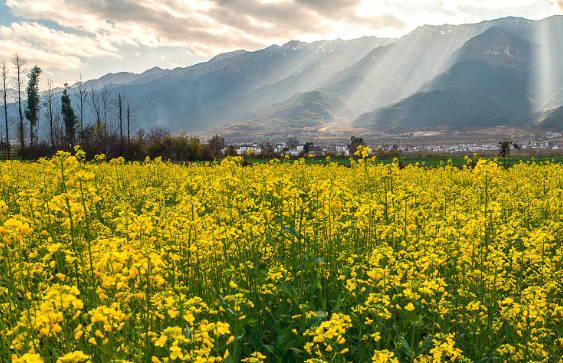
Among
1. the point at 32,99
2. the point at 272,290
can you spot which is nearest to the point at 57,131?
the point at 32,99

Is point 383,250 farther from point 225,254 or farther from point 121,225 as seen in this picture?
point 121,225

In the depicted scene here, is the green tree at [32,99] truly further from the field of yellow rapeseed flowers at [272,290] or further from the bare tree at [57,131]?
the field of yellow rapeseed flowers at [272,290]

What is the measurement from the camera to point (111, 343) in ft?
11.9

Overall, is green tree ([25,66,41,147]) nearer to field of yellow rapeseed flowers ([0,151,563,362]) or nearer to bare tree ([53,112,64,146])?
bare tree ([53,112,64,146])

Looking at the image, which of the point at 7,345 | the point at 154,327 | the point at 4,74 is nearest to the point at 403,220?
the point at 154,327

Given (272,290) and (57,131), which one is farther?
(57,131)

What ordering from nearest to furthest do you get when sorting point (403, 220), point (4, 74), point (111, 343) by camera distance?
point (111, 343) → point (403, 220) → point (4, 74)

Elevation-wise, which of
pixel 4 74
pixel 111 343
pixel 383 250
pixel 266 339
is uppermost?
pixel 4 74

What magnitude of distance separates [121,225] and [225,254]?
1593 mm

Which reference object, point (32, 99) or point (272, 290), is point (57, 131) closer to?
point (32, 99)

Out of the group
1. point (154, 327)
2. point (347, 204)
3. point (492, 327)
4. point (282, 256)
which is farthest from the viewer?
point (347, 204)

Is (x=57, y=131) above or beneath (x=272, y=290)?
above

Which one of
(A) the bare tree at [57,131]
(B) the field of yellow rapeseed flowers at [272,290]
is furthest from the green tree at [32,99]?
(B) the field of yellow rapeseed flowers at [272,290]

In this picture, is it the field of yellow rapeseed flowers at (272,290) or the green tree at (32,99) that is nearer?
the field of yellow rapeseed flowers at (272,290)
